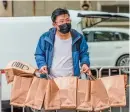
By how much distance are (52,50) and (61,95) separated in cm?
61

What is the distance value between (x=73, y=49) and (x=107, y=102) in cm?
76

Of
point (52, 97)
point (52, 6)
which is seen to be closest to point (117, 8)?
point (52, 6)

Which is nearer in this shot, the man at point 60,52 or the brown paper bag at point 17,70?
the brown paper bag at point 17,70

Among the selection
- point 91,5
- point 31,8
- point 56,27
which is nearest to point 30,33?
point 56,27

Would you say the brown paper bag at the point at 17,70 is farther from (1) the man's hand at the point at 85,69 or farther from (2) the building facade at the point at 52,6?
(2) the building facade at the point at 52,6

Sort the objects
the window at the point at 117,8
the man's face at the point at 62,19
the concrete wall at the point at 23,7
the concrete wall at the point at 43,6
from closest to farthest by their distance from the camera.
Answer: the man's face at the point at 62,19 → the concrete wall at the point at 23,7 → the concrete wall at the point at 43,6 → the window at the point at 117,8

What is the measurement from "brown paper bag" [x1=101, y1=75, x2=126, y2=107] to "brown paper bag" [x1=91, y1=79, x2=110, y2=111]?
52 mm

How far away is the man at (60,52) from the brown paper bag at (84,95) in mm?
336

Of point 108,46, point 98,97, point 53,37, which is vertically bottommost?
point 98,97

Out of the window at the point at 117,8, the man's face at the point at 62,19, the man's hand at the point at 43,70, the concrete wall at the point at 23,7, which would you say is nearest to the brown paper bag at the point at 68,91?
the man's hand at the point at 43,70

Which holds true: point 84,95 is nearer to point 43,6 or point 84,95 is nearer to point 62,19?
point 62,19

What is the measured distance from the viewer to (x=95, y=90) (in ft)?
13.7

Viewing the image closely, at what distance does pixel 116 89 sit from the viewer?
4230 mm

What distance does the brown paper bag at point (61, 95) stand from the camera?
410 cm
